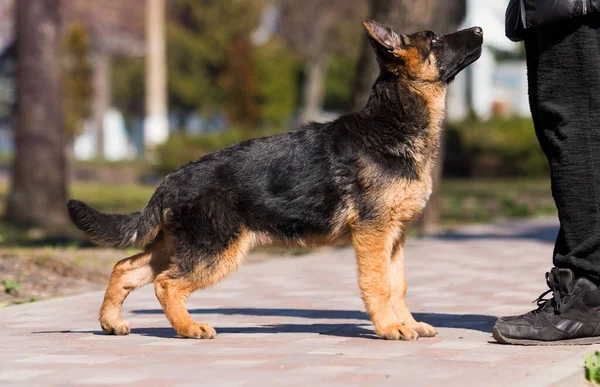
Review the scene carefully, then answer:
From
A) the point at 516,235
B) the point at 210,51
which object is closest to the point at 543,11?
the point at 516,235

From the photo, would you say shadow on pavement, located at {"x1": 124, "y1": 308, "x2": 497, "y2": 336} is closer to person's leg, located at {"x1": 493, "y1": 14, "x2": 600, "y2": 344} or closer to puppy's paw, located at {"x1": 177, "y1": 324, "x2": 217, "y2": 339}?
puppy's paw, located at {"x1": 177, "y1": 324, "x2": 217, "y2": 339}

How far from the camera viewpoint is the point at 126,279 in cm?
594

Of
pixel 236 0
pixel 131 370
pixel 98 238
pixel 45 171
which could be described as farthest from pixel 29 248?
pixel 236 0

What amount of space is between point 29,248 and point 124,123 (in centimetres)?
4924

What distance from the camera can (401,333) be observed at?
5457mm

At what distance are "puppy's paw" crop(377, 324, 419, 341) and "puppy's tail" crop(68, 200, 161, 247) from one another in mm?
1360

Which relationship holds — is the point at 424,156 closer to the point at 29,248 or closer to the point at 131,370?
the point at 131,370

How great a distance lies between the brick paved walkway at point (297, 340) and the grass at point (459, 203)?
3410 millimetres

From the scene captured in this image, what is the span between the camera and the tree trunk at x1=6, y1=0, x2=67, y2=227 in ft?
45.7

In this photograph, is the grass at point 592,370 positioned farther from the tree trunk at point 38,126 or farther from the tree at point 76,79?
the tree at point 76,79

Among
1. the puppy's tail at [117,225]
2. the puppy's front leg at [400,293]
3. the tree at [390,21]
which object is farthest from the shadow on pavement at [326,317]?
the tree at [390,21]

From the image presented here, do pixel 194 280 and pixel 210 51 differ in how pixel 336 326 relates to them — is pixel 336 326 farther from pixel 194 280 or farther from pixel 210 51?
pixel 210 51

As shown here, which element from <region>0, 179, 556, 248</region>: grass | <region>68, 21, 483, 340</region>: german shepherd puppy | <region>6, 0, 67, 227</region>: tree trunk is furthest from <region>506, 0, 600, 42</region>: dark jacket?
<region>6, 0, 67, 227</region>: tree trunk

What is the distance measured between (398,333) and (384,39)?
1547 mm
